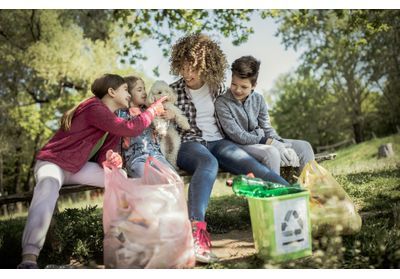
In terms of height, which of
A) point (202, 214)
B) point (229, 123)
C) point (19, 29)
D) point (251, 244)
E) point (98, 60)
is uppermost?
point (19, 29)

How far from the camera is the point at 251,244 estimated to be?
10.8 ft

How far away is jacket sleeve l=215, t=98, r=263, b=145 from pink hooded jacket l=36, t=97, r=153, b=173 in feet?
2.11

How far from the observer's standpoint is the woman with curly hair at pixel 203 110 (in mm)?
3273

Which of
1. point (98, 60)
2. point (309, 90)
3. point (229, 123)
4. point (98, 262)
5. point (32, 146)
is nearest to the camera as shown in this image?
point (98, 262)

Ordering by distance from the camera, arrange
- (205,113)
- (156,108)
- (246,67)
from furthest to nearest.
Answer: (205,113), (246,67), (156,108)

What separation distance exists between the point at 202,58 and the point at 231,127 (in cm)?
55

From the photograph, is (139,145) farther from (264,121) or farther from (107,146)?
(264,121)

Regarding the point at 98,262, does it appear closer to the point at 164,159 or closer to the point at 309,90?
the point at 164,159

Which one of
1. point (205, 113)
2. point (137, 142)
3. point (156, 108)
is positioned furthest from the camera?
point (205, 113)

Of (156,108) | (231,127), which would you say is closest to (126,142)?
(156,108)

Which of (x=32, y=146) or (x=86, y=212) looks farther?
(x=32, y=146)

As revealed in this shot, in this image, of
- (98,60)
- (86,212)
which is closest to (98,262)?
(86,212)

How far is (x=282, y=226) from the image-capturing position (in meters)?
2.66

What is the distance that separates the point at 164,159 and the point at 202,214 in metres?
0.52
